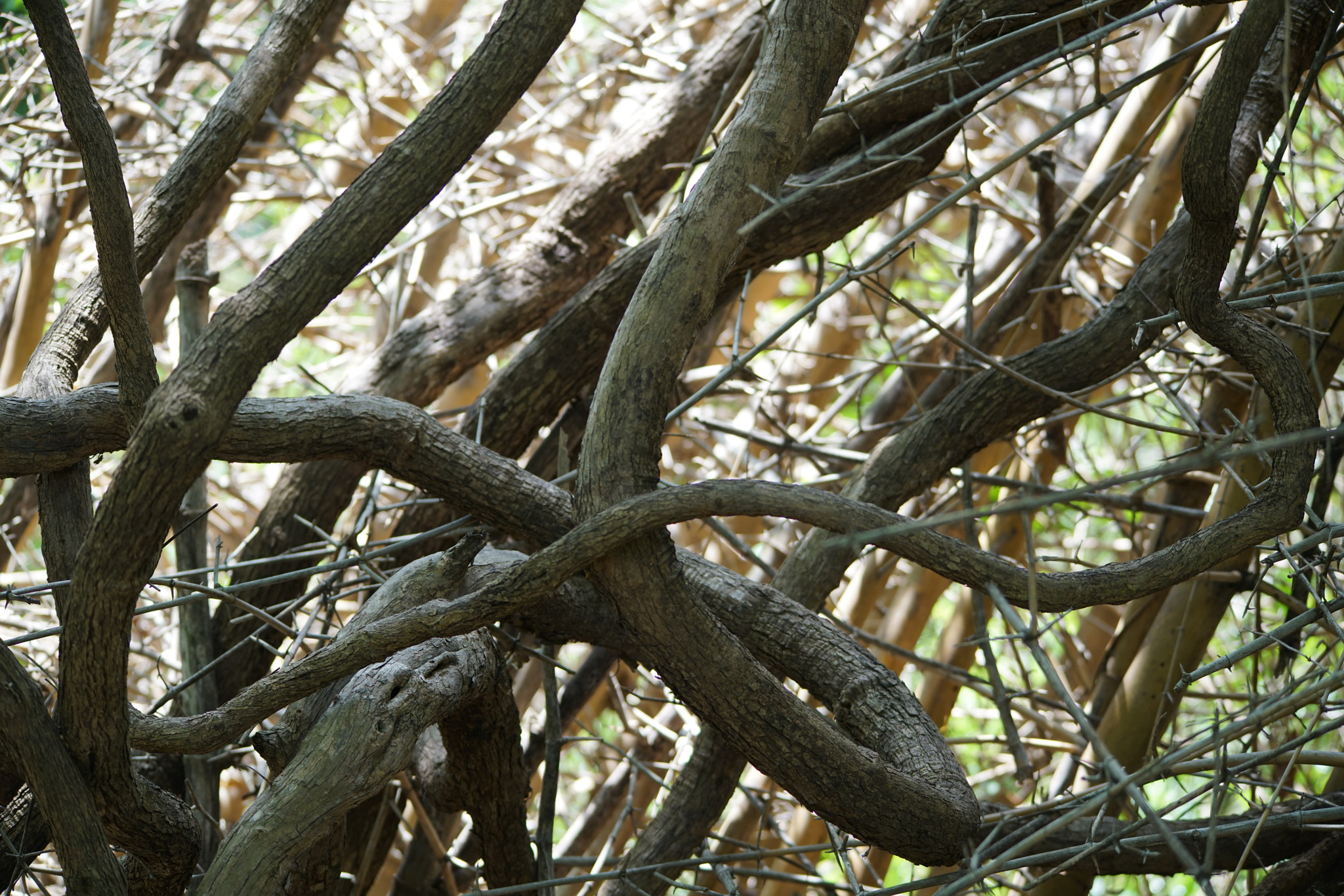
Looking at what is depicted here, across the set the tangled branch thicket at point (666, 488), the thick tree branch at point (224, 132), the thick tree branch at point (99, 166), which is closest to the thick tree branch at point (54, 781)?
the tangled branch thicket at point (666, 488)

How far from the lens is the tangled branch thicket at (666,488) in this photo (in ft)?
3.34

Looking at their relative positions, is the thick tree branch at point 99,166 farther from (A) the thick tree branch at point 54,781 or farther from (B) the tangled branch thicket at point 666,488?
(A) the thick tree branch at point 54,781

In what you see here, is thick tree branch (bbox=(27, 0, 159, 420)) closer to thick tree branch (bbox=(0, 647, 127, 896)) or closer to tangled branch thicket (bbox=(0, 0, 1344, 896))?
tangled branch thicket (bbox=(0, 0, 1344, 896))

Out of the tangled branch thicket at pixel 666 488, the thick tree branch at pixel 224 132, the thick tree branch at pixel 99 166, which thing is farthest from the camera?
the thick tree branch at pixel 224 132

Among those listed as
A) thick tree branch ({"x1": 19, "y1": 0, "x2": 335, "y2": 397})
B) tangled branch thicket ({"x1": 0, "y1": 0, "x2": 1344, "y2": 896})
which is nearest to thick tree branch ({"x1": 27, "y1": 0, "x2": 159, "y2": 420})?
tangled branch thicket ({"x1": 0, "y1": 0, "x2": 1344, "y2": 896})

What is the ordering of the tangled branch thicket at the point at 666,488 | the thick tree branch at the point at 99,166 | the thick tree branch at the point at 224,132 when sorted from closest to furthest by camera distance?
the thick tree branch at the point at 99,166
the tangled branch thicket at the point at 666,488
the thick tree branch at the point at 224,132

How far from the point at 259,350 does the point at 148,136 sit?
326cm

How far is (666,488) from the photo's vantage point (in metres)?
1.13

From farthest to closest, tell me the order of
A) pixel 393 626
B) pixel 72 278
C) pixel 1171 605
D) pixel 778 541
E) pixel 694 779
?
pixel 72 278 < pixel 778 541 < pixel 1171 605 < pixel 694 779 < pixel 393 626

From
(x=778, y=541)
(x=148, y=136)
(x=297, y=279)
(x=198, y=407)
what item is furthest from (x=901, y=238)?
(x=148, y=136)

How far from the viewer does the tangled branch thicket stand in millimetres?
1018

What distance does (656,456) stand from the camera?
1.17 m

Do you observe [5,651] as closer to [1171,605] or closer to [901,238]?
[901,238]

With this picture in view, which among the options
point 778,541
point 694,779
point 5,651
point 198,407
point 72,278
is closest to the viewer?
point 198,407
